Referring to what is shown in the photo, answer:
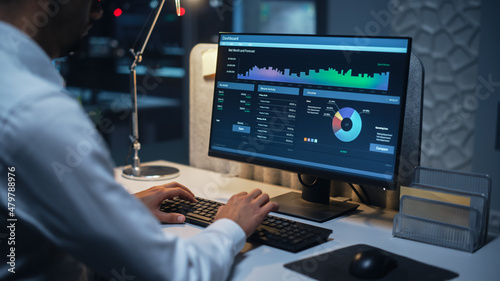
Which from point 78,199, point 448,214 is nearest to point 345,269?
point 448,214

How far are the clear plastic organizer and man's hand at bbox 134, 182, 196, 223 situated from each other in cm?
51

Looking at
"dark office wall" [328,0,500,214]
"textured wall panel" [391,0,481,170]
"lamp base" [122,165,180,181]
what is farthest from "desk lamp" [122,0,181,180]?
"textured wall panel" [391,0,481,170]

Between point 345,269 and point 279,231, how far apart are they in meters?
0.21

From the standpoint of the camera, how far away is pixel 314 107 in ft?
3.95

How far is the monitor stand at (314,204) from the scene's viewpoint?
3.95 ft

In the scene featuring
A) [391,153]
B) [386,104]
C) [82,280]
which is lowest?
[82,280]

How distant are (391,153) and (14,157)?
2.57 ft

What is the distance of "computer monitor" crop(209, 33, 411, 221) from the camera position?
1.10 meters

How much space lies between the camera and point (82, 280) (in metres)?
0.82

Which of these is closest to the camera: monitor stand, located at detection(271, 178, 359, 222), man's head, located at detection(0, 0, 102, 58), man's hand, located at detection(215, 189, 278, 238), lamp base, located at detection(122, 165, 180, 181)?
man's head, located at detection(0, 0, 102, 58)

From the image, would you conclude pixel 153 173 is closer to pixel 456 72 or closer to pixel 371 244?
pixel 371 244

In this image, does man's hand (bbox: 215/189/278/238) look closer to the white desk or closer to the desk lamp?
the white desk

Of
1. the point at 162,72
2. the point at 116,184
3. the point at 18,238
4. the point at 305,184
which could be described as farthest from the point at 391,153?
the point at 162,72

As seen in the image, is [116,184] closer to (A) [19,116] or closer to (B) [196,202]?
(A) [19,116]
